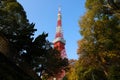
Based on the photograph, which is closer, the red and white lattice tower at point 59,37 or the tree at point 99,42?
the tree at point 99,42

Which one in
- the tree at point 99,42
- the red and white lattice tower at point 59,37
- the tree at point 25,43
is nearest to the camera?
the tree at point 25,43

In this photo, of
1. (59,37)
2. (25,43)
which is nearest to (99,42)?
(25,43)

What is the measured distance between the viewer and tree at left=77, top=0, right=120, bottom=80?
19.7 m

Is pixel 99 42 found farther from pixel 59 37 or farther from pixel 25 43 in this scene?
pixel 59 37

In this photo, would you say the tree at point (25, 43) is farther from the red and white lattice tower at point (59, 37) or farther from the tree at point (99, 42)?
the red and white lattice tower at point (59, 37)

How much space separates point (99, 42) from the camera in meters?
20.0

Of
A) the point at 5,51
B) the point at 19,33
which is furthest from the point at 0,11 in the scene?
the point at 5,51

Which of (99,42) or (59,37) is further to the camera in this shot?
(59,37)

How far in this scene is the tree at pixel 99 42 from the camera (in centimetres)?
1969

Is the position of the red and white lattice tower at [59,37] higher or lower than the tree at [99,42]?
higher

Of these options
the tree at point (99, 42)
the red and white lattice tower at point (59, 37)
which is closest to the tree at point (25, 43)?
the tree at point (99, 42)

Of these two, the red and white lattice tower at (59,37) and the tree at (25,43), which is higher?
the red and white lattice tower at (59,37)

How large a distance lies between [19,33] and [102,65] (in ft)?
23.6

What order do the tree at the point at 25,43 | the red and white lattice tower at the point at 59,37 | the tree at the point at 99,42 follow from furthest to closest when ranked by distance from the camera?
the red and white lattice tower at the point at 59,37
the tree at the point at 99,42
the tree at the point at 25,43
